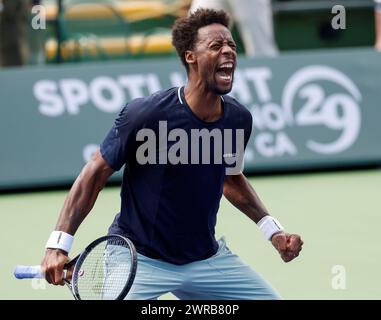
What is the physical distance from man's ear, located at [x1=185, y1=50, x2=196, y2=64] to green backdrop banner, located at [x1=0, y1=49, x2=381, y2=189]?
594 cm

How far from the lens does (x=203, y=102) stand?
566 centimetres

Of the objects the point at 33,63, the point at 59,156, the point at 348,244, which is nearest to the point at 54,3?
the point at 33,63

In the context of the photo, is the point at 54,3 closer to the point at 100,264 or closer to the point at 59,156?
the point at 59,156

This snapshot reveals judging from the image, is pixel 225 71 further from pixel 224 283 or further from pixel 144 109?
pixel 224 283

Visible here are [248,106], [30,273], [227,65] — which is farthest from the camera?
[248,106]

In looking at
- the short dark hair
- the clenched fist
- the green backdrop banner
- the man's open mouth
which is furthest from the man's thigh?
the green backdrop banner

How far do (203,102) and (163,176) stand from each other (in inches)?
16.9

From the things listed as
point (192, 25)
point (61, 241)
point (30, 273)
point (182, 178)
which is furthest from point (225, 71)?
point (30, 273)

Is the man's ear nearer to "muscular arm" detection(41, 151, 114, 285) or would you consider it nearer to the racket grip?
"muscular arm" detection(41, 151, 114, 285)

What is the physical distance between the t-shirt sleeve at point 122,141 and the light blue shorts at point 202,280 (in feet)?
1.63

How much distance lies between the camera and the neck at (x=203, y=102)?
5645 mm

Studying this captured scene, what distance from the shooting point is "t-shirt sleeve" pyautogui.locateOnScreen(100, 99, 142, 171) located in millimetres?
5465

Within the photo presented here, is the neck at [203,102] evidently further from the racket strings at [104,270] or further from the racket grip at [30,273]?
the racket grip at [30,273]

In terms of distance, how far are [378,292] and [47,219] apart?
12.0 feet
